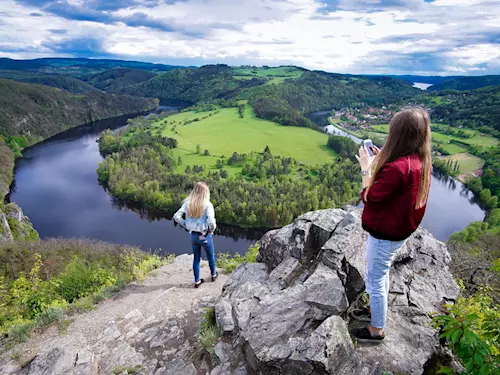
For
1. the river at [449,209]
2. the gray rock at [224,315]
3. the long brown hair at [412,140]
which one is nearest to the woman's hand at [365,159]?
the long brown hair at [412,140]

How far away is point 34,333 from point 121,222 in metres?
47.2

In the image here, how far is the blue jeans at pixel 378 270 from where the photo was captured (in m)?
4.11

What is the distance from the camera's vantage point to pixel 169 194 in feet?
190

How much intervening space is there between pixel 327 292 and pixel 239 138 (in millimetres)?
99388

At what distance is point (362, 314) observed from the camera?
5176 mm

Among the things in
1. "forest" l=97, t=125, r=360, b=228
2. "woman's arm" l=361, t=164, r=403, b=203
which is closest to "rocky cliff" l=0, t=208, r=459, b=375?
"woman's arm" l=361, t=164, r=403, b=203

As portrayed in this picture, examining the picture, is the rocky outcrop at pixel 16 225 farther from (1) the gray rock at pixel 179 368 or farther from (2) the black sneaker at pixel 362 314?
(2) the black sneaker at pixel 362 314

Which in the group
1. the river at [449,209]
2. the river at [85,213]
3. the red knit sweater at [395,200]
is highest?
the red knit sweater at [395,200]

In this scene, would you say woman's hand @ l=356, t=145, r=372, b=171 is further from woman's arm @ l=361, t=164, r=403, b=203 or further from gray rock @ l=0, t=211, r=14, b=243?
gray rock @ l=0, t=211, r=14, b=243

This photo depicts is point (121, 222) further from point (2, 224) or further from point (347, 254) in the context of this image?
point (347, 254)

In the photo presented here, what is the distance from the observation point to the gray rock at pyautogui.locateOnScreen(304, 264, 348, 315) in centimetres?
493

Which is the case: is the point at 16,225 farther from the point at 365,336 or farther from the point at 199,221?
the point at 365,336

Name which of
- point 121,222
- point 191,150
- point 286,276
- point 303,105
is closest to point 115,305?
point 286,276

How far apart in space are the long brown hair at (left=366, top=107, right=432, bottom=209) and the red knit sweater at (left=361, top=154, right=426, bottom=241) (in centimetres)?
7
